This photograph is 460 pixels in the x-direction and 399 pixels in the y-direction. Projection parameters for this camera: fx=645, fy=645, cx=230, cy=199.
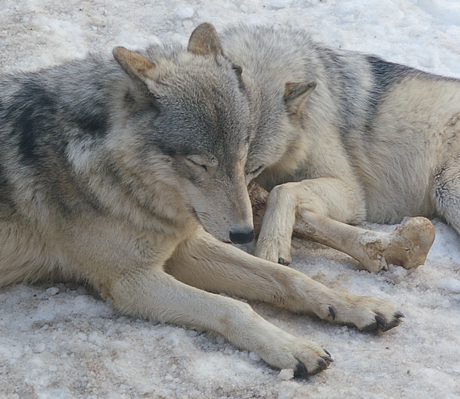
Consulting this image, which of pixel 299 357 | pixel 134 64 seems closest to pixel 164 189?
pixel 134 64

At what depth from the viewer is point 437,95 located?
593 cm

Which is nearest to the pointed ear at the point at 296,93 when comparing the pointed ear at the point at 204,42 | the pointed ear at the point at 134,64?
the pointed ear at the point at 204,42

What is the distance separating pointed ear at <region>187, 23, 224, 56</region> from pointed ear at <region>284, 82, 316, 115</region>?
2.94 feet

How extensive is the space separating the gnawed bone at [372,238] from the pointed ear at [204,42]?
1.41 m

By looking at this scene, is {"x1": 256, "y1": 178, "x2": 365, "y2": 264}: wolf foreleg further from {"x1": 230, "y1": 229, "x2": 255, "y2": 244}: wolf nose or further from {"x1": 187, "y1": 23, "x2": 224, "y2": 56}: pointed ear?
{"x1": 187, "y1": 23, "x2": 224, "y2": 56}: pointed ear

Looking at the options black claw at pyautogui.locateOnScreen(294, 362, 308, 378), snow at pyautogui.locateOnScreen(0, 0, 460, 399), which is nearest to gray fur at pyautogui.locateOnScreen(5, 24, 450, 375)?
black claw at pyautogui.locateOnScreen(294, 362, 308, 378)

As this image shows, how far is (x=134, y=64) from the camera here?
357 cm

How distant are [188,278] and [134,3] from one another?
446 cm

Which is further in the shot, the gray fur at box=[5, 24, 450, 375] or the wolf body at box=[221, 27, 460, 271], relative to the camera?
the wolf body at box=[221, 27, 460, 271]

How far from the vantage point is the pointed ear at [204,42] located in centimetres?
411

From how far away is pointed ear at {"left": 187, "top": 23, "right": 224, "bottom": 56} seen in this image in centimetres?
411

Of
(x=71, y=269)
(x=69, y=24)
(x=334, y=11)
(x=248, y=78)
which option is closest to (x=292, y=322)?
(x=71, y=269)

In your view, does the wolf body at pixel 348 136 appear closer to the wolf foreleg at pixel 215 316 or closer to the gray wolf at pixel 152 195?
the gray wolf at pixel 152 195

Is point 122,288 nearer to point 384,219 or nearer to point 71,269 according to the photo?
point 71,269
